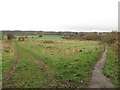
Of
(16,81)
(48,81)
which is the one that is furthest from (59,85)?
(16,81)

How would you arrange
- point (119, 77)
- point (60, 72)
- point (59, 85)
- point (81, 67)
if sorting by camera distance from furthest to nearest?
point (81, 67) → point (60, 72) → point (119, 77) → point (59, 85)

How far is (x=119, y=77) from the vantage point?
59.2 feet

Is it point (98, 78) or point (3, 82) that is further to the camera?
point (98, 78)

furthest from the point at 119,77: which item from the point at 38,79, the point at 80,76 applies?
the point at 38,79

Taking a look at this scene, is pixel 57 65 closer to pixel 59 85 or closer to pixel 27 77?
pixel 27 77

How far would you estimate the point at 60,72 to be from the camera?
765 inches

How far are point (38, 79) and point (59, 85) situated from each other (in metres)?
2.10

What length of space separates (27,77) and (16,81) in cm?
130

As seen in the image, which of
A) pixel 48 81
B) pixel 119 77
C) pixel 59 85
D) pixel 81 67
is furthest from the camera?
pixel 81 67

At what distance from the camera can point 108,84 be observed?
52.5 ft

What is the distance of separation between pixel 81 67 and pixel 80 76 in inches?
150

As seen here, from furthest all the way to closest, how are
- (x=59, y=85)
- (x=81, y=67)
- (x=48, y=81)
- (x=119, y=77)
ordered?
(x=81, y=67), (x=119, y=77), (x=48, y=81), (x=59, y=85)

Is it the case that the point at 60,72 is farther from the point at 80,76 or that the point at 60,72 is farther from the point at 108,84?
the point at 108,84

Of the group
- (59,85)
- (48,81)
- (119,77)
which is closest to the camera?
(59,85)
